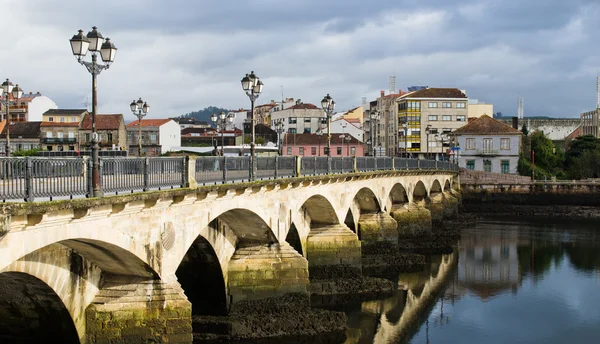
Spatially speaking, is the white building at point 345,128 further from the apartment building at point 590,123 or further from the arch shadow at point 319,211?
the arch shadow at point 319,211

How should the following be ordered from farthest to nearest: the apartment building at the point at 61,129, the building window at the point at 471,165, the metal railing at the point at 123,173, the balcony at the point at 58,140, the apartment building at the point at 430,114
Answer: the apartment building at the point at 430,114 < the building window at the point at 471,165 < the apartment building at the point at 61,129 < the balcony at the point at 58,140 < the metal railing at the point at 123,173

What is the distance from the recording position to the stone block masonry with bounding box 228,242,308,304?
87.0 ft

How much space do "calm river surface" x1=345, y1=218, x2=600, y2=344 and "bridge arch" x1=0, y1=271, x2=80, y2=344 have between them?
34.4ft

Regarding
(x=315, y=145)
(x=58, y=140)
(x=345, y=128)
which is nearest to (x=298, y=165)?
(x=58, y=140)

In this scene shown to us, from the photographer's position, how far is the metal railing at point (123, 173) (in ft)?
44.8

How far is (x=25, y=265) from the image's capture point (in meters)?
16.2

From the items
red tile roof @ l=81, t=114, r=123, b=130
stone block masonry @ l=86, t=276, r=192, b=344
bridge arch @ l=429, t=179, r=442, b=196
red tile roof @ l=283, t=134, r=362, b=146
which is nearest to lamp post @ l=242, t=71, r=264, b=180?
stone block masonry @ l=86, t=276, r=192, b=344

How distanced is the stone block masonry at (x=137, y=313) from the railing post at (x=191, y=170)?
2710mm

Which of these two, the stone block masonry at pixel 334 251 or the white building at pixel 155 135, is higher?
the white building at pixel 155 135

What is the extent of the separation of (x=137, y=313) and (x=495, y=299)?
19.8m

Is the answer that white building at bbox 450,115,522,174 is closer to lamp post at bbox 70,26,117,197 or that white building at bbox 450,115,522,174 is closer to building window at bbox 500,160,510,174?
building window at bbox 500,160,510,174

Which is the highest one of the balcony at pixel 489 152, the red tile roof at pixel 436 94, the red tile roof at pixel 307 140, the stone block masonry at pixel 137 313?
the red tile roof at pixel 436 94

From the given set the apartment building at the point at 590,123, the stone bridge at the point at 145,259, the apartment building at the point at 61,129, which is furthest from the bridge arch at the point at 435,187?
the apartment building at the point at 590,123

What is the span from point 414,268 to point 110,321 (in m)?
23.4
